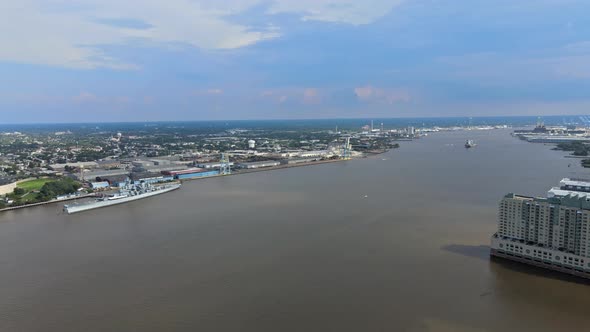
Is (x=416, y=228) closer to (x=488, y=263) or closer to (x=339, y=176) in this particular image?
(x=488, y=263)

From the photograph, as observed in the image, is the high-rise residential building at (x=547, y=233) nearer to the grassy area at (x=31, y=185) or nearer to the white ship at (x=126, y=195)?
the white ship at (x=126, y=195)

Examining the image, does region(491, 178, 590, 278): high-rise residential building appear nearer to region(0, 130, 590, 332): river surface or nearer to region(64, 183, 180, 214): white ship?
region(0, 130, 590, 332): river surface

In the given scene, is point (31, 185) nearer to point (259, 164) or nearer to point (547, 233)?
point (259, 164)

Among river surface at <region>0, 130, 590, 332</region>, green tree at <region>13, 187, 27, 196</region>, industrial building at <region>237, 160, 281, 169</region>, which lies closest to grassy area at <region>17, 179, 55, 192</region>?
green tree at <region>13, 187, 27, 196</region>

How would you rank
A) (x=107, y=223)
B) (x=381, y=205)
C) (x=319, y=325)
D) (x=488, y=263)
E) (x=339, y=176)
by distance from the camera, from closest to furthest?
(x=319, y=325) → (x=488, y=263) → (x=107, y=223) → (x=381, y=205) → (x=339, y=176)

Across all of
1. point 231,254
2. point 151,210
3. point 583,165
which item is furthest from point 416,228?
point 583,165

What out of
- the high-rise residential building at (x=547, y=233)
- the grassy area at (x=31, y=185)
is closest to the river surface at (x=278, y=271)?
the high-rise residential building at (x=547, y=233)
